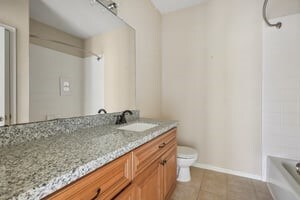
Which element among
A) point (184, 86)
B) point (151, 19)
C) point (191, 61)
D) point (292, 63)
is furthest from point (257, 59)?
point (151, 19)

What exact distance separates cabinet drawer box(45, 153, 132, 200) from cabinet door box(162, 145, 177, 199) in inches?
24.1

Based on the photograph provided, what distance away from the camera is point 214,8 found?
2.33 meters

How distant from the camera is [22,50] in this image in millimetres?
957

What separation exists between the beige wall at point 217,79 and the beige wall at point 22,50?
2.03m

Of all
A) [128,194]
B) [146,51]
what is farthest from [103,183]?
[146,51]

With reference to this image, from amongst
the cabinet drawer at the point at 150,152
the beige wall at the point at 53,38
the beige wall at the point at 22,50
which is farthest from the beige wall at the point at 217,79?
the beige wall at the point at 22,50

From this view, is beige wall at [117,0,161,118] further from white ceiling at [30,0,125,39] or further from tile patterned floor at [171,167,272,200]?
tile patterned floor at [171,167,272,200]

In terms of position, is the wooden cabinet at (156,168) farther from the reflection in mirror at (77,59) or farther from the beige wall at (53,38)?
the beige wall at (53,38)

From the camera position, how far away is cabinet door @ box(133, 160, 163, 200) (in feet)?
3.36

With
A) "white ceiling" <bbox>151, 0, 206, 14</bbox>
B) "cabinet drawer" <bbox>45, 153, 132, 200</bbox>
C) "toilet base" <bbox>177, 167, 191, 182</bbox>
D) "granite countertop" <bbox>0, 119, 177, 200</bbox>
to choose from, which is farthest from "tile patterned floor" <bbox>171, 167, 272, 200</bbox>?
"white ceiling" <bbox>151, 0, 206, 14</bbox>

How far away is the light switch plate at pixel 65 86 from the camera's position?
3.97ft

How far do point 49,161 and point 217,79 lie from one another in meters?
2.24

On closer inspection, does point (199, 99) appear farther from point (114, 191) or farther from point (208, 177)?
point (114, 191)

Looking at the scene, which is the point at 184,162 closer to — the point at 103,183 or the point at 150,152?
the point at 150,152
